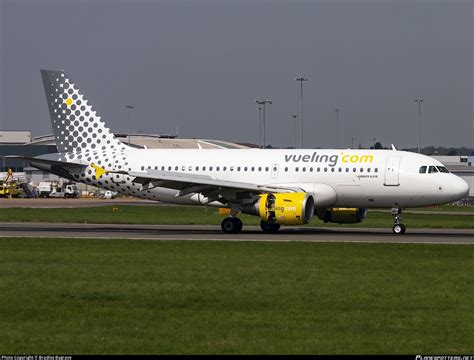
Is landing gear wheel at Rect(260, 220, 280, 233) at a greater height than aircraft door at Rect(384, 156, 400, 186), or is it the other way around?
aircraft door at Rect(384, 156, 400, 186)

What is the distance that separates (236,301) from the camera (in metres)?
20.9

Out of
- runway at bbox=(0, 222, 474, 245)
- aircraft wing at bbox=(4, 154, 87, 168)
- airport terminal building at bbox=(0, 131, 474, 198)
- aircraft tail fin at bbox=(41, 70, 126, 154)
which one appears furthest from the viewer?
airport terminal building at bbox=(0, 131, 474, 198)

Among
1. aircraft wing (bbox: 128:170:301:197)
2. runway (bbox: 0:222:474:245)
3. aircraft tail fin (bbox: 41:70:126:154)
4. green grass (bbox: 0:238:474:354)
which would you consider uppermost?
aircraft tail fin (bbox: 41:70:126:154)

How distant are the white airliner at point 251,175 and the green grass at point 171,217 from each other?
22.7ft

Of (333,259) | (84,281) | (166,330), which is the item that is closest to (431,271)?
(333,259)

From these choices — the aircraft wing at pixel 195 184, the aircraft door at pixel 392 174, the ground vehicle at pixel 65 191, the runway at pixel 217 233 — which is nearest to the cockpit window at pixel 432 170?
the aircraft door at pixel 392 174

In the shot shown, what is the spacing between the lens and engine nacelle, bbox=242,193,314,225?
4116 centimetres

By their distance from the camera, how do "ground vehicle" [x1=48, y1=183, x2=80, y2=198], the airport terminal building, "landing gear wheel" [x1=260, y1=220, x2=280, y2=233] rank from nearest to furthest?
"landing gear wheel" [x1=260, y1=220, x2=280, y2=233]
"ground vehicle" [x1=48, y1=183, x2=80, y2=198]
the airport terminal building

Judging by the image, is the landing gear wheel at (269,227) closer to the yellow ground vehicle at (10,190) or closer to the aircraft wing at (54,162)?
the aircraft wing at (54,162)

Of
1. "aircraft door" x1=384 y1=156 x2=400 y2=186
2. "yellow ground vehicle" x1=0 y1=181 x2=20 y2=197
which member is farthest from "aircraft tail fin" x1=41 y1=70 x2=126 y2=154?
"yellow ground vehicle" x1=0 y1=181 x2=20 y2=197

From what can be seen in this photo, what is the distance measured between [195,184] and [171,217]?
1753 cm

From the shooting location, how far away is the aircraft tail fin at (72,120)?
→ 49.5 m

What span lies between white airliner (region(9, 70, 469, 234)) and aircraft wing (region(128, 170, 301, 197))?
1.8 inches

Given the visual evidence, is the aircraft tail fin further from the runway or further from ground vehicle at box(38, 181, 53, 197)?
ground vehicle at box(38, 181, 53, 197)
